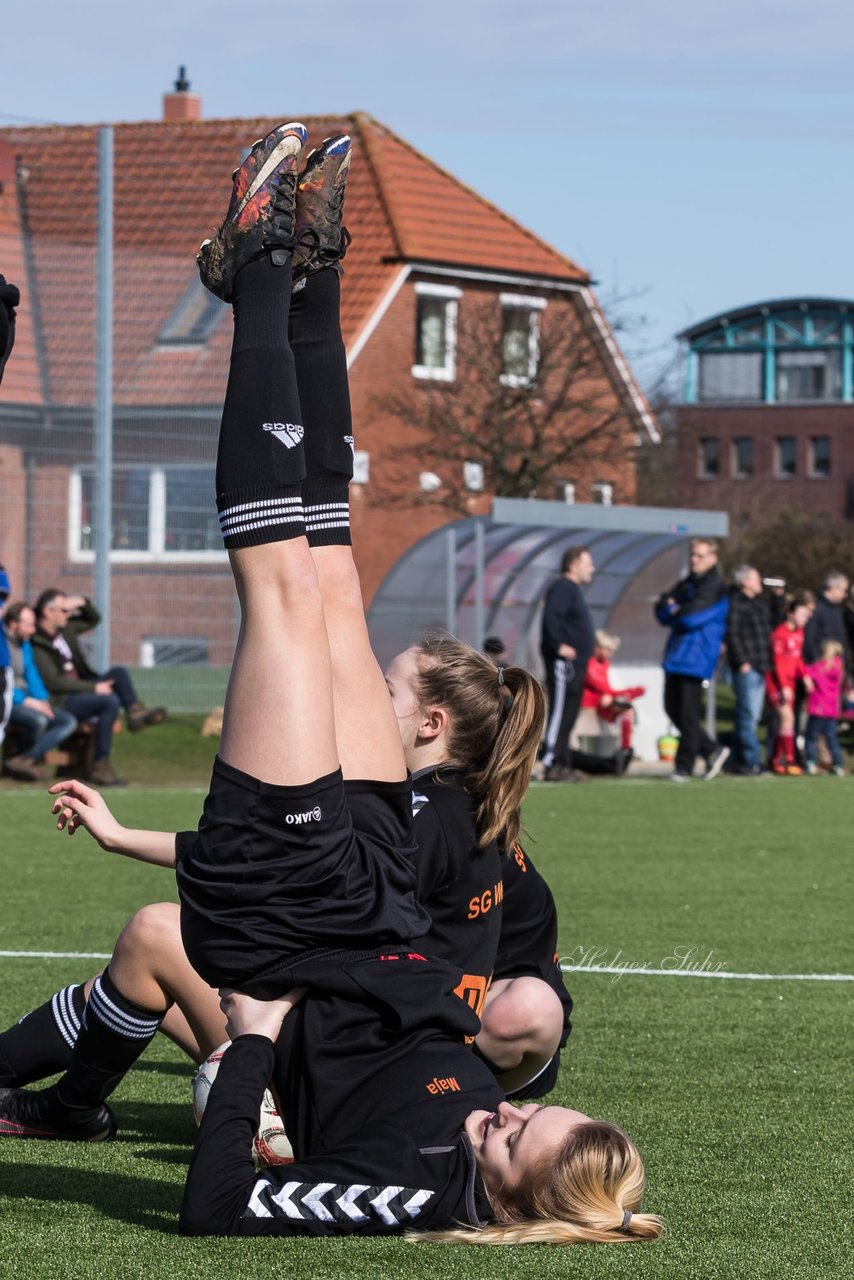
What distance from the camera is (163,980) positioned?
14.0 feet

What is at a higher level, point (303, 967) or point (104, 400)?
point (104, 400)

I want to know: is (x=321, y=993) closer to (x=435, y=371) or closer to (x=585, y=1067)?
(x=585, y=1067)

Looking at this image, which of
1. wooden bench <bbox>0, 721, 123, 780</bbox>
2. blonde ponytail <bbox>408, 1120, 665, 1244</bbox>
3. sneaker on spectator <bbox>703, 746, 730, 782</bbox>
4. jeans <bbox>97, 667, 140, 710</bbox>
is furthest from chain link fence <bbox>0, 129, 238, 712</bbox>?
blonde ponytail <bbox>408, 1120, 665, 1244</bbox>

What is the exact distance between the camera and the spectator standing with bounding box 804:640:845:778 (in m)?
19.5

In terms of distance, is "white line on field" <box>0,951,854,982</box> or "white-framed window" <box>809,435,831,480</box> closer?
"white line on field" <box>0,951,854,982</box>

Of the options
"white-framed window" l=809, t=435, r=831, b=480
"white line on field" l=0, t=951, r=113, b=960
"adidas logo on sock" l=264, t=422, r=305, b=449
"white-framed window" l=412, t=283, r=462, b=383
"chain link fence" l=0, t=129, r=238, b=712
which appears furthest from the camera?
"white-framed window" l=809, t=435, r=831, b=480

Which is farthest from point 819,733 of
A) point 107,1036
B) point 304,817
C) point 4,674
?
point 304,817

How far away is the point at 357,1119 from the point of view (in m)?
3.77

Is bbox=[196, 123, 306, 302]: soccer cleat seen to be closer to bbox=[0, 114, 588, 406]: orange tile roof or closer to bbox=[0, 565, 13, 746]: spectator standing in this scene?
bbox=[0, 565, 13, 746]: spectator standing

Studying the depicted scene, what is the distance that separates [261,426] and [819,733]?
1699 cm

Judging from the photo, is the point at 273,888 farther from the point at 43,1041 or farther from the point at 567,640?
the point at 567,640

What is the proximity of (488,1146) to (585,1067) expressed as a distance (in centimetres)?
187

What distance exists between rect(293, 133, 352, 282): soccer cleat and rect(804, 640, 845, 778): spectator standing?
16.0 metres

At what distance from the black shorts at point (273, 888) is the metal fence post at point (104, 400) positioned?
14.3 meters
